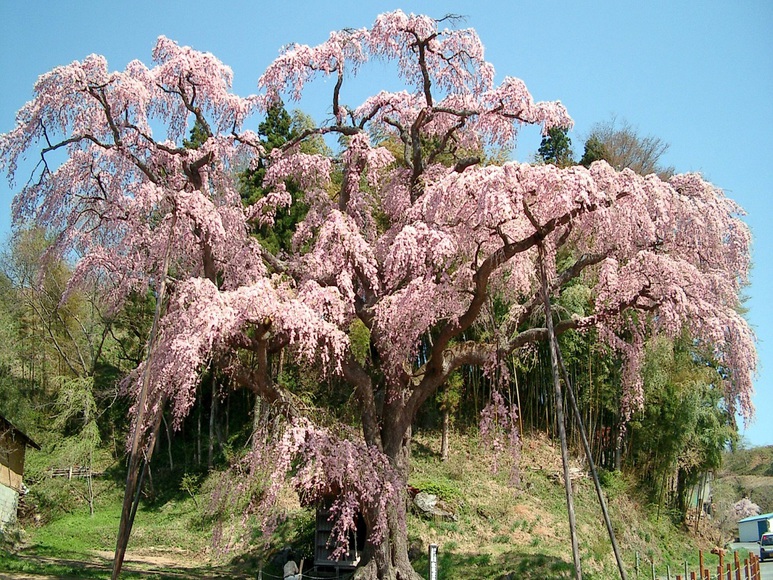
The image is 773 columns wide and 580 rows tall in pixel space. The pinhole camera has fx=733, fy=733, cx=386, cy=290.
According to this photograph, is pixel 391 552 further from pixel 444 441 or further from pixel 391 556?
pixel 444 441

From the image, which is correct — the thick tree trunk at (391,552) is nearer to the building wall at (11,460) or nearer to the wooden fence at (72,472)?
the building wall at (11,460)

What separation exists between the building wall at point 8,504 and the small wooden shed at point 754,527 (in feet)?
80.7

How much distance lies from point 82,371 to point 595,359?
15.8 m

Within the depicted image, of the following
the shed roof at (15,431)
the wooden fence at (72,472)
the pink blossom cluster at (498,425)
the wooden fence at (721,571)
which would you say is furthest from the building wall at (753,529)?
the shed roof at (15,431)

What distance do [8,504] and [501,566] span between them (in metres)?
11.9

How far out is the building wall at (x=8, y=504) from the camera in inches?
663

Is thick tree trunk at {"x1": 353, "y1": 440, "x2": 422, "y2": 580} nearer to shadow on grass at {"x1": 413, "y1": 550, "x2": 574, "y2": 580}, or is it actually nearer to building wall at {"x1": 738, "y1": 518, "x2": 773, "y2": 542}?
shadow on grass at {"x1": 413, "y1": 550, "x2": 574, "y2": 580}

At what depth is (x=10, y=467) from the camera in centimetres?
1758

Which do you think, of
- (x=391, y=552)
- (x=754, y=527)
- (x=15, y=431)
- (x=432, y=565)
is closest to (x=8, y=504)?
(x=15, y=431)

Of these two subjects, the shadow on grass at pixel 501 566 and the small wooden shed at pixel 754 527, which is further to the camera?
the small wooden shed at pixel 754 527

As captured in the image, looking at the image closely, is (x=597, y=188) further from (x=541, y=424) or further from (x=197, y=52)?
(x=541, y=424)

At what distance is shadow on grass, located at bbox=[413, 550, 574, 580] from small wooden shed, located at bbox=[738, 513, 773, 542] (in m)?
17.8

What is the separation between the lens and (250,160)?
12852 millimetres

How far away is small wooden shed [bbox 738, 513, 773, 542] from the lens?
26663mm
